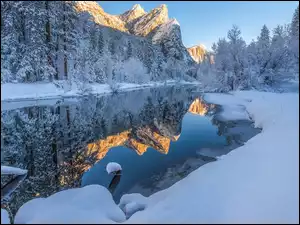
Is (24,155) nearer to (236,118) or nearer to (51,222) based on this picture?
(51,222)

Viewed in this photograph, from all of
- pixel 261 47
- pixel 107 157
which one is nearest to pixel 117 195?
pixel 107 157

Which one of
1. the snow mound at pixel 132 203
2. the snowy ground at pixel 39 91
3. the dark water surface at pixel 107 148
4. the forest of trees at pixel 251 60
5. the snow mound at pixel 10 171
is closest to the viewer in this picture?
the snow mound at pixel 132 203

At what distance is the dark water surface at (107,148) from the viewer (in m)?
7.08

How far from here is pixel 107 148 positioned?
427 inches

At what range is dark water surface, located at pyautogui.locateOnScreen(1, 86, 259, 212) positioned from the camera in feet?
23.2

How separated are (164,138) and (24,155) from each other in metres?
6.51

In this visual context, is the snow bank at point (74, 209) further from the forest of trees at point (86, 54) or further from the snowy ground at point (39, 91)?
the snowy ground at point (39, 91)

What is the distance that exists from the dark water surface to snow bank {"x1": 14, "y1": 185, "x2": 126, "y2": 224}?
1.07 m

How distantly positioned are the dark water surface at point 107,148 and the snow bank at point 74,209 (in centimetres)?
107

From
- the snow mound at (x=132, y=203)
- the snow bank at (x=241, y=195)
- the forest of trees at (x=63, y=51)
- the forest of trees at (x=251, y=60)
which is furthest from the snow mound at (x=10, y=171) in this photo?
the forest of trees at (x=251, y=60)

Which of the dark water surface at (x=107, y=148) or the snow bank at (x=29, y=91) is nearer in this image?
the dark water surface at (x=107, y=148)

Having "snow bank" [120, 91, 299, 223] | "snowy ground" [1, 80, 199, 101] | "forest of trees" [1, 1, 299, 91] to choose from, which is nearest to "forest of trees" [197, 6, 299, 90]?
"forest of trees" [1, 1, 299, 91]

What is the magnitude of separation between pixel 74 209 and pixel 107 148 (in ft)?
21.0

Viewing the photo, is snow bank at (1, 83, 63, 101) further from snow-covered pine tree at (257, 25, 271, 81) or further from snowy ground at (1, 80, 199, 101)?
snow-covered pine tree at (257, 25, 271, 81)
